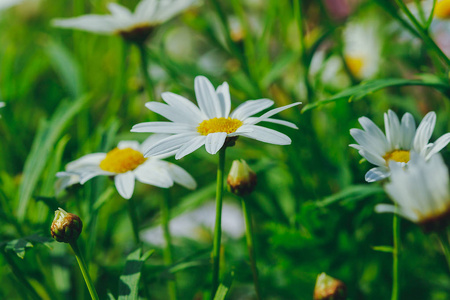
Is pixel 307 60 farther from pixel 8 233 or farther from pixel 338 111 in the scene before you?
pixel 8 233

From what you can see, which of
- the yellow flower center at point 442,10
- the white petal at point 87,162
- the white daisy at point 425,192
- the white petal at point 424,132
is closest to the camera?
the white daisy at point 425,192

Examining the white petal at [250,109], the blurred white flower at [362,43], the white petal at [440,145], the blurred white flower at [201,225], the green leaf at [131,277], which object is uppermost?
the blurred white flower at [362,43]

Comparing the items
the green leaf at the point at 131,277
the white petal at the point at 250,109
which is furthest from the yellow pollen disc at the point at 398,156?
the green leaf at the point at 131,277

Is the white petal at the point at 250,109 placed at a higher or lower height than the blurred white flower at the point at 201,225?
higher

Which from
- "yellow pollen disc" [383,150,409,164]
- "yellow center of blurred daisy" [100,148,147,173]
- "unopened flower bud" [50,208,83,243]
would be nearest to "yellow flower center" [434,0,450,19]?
"yellow pollen disc" [383,150,409,164]

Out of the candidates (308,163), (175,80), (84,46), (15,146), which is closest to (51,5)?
(84,46)

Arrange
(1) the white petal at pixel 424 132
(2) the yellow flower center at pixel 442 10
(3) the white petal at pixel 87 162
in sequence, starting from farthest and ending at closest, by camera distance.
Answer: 1. (2) the yellow flower center at pixel 442 10
2. (3) the white petal at pixel 87 162
3. (1) the white petal at pixel 424 132

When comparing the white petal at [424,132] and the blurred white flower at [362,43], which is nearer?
the white petal at [424,132]

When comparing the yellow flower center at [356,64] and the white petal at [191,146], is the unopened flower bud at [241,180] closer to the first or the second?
the white petal at [191,146]
